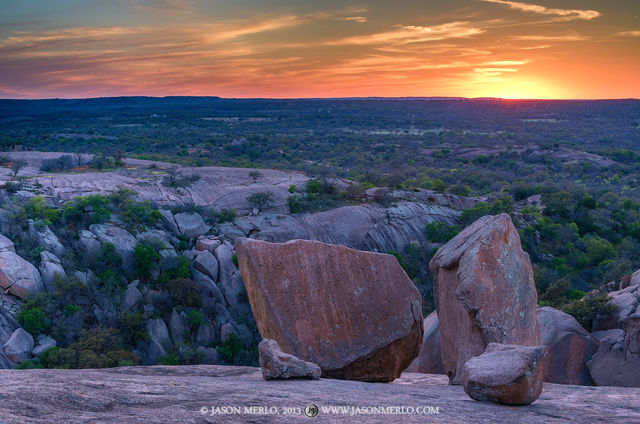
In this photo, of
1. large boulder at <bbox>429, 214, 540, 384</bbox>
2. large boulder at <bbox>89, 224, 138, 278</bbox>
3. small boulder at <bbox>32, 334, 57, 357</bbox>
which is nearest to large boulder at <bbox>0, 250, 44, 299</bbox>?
small boulder at <bbox>32, 334, 57, 357</bbox>

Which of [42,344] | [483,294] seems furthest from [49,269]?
[483,294]

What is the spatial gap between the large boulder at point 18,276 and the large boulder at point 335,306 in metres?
15.8

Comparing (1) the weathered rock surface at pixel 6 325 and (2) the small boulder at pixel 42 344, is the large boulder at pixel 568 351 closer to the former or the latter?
(2) the small boulder at pixel 42 344

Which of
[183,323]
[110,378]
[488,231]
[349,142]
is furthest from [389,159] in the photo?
[110,378]

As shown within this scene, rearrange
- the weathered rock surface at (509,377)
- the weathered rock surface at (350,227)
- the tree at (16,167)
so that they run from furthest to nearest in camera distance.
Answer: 1. the tree at (16,167)
2. the weathered rock surface at (350,227)
3. the weathered rock surface at (509,377)

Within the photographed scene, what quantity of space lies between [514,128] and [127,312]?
105075 millimetres

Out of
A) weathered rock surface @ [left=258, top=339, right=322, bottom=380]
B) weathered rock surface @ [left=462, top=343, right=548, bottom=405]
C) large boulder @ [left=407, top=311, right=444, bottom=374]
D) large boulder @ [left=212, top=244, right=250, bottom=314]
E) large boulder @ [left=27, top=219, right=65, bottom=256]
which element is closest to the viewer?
weathered rock surface @ [left=462, top=343, right=548, bottom=405]

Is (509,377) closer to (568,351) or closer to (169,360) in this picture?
(568,351)

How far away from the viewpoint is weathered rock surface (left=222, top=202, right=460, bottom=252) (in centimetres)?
3106

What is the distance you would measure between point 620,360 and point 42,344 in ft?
65.3

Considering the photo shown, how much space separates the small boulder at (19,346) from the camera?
59.0 feet

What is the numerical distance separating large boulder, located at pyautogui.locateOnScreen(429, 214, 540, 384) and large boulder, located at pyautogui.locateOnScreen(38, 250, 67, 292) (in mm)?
18862

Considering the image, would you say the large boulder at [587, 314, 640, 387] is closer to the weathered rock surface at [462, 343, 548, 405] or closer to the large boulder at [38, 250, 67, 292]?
the weathered rock surface at [462, 343, 548, 405]

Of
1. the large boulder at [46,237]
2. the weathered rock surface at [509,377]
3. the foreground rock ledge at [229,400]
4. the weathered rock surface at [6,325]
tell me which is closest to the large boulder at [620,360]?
the foreground rock ledge at [229,400]
